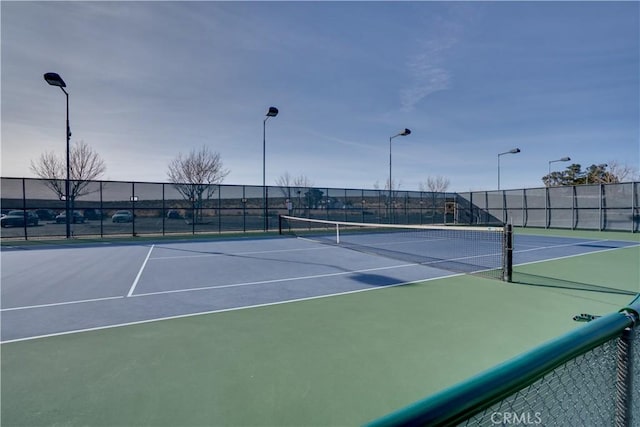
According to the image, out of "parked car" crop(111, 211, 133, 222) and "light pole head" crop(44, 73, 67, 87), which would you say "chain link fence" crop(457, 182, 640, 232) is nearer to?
"parked car" crop(111, 211, 133, 222)

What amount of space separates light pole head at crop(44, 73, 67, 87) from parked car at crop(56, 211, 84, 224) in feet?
20.3

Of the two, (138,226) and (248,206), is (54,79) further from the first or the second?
(248,206)

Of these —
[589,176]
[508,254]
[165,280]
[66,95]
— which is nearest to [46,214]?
[66,95]

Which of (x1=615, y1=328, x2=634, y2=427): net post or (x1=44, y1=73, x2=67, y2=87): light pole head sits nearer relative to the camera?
(x1=615, y1=328, x2=634, y2=427): net post

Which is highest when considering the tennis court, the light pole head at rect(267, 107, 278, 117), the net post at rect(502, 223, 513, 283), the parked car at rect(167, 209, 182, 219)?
the light pole head at rect(267, 107, 278, 117)

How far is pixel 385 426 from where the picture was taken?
70 centimetres

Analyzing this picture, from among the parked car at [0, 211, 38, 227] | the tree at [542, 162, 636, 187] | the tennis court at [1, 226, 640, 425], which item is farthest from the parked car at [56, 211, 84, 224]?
the tree at [542, 162, 636, 187]

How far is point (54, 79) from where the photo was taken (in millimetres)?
12977

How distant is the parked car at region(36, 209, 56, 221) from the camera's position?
15.1 m

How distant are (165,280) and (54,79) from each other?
11.8 m

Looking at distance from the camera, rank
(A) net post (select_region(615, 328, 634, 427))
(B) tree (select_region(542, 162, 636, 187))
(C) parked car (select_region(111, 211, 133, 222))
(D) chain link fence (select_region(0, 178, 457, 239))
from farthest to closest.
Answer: (B) tree (select_region(542, 162, 636, 187)), (C) parked car (select_region(111, 211, 133, 222)), (D) chain link fence (select_region(0, 178, 457, 239)), (A) net post (select_region(615, 328, 634, 427))

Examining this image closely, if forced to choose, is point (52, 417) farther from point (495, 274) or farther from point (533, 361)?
point (495, 274)

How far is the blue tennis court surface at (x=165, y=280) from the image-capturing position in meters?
4.94

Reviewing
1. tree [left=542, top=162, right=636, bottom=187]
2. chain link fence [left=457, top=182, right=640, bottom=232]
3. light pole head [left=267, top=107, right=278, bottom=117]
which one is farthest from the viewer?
tree [left=542, top=162, right=636, bottom=187]
